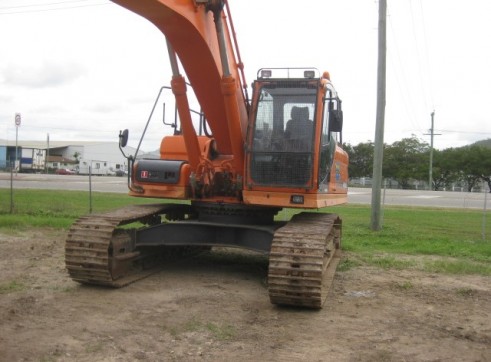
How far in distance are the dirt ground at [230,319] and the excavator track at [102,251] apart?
0.20m

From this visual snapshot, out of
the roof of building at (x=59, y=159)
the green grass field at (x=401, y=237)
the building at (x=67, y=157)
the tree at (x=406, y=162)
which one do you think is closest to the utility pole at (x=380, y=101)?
the green grass field at (x=401, y=237)

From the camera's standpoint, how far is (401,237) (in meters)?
13.0

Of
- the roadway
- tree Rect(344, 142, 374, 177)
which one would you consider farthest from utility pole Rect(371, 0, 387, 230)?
tree Rect(344, 142, 374, 177)

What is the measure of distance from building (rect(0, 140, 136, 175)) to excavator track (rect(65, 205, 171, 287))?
67577 millimetres

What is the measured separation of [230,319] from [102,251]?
200cm

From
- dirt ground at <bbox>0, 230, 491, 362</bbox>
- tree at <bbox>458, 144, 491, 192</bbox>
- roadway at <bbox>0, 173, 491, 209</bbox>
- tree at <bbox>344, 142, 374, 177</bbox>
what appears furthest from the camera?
tree at <bbox>344, 142, 374, 177</bbox>

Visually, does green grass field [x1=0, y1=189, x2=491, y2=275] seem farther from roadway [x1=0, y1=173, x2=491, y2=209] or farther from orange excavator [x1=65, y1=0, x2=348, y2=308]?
roadway [x1=0, y1=173, x2=491, y2=209]

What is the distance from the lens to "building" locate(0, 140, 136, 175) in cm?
7338

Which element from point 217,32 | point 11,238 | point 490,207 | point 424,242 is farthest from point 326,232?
point 490,207

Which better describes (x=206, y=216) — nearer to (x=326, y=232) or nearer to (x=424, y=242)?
(x=326, y=232)

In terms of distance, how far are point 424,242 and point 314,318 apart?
6855 millimetres

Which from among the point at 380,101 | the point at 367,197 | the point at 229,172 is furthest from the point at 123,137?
the point at 367,197

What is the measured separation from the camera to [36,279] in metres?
7.44

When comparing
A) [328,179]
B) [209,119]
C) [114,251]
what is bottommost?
[114,251]
